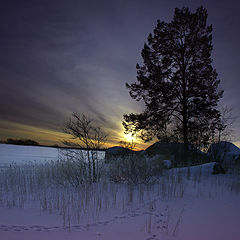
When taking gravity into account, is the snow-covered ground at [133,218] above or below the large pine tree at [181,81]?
below

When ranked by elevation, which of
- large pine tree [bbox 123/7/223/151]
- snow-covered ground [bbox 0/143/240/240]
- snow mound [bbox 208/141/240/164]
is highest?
large pine tree [bbox 123/7/223/151]

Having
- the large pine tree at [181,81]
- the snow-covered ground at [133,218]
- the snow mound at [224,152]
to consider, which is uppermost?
the large pine tree at [181,81]

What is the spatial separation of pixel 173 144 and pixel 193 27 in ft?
31.3

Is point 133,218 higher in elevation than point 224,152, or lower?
lower

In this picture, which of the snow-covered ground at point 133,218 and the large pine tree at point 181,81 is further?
the large pine tree at point 181,81

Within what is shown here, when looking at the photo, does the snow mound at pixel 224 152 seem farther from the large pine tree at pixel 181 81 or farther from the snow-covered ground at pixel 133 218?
the snow-covered ground at pixel 133 218

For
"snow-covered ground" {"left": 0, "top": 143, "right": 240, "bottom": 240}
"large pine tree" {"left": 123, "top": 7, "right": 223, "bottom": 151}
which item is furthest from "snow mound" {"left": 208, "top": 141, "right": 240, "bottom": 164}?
"snow-covered ground" {"left": 0, "top": 143, "right": 240, "bottom": 240}

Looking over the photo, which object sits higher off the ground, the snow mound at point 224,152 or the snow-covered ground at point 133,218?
the snow mound at point 224,152

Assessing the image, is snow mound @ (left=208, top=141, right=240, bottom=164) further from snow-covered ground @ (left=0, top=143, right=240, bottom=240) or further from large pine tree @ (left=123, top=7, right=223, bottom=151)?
snow-covered ground @ (left=0, top=143, right=240, bottom=240)

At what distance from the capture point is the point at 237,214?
184 inches

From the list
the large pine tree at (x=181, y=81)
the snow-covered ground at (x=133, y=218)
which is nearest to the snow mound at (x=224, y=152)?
the large pine tree at (x=181, y=81)

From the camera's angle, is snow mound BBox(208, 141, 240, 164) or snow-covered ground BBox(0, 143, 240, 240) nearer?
snow-covered ground BBox(0, 143, 240, 240)

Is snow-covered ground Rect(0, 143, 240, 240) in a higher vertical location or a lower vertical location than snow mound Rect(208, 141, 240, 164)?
lower

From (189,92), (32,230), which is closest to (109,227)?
(32,230)
